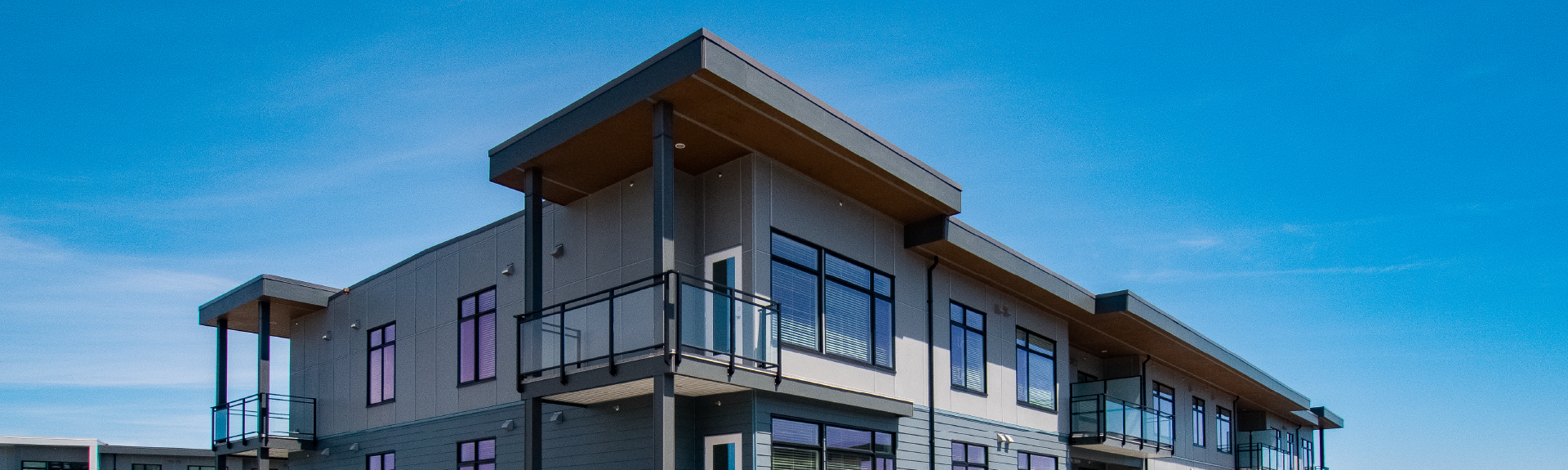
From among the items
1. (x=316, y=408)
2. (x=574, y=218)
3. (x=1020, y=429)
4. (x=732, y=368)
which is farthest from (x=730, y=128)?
(x=316, y=408)

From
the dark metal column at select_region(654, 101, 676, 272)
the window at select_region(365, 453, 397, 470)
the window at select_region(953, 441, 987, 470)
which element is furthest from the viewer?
the window at select_region(365, 453, 397, 470)

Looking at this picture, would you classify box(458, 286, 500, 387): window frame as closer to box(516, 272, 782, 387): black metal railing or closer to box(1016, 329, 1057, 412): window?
box(516, 272, 782, 387): black metal railing

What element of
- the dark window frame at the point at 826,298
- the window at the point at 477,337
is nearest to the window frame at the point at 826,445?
the dark window frame at the point at 826,298

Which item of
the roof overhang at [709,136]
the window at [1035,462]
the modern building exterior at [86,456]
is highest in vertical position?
the roof overhang at [709,136]

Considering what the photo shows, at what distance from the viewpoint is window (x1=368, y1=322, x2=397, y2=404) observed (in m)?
19.6

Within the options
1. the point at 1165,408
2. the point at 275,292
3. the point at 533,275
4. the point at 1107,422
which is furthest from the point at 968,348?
the point at 275,292

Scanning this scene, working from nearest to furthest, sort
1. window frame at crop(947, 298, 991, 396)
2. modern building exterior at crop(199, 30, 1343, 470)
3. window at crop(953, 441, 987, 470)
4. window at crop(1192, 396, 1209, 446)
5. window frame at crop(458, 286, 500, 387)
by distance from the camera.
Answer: modern building exterior at crop(199, 30, 1343, 470), window frame at crop(458, 286, 500, 387), window at crop(953, 441, 987, 470), window frame at crop(947, 298, 991, 396), window at crop(1192, 396, 1209, 446)

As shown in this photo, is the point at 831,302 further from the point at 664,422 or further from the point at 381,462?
the point at 381,462

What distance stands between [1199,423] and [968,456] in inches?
538

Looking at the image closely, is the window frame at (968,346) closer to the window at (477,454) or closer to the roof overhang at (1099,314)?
the roof overhang at (1099,314)

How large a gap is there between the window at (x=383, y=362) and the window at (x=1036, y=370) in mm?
10835

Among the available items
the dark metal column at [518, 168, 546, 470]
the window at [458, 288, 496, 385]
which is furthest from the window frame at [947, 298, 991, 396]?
the window at [458, 288, 496, 385]

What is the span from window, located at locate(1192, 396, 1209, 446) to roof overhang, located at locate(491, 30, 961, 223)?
1567cm

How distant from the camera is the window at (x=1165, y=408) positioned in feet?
80.7
